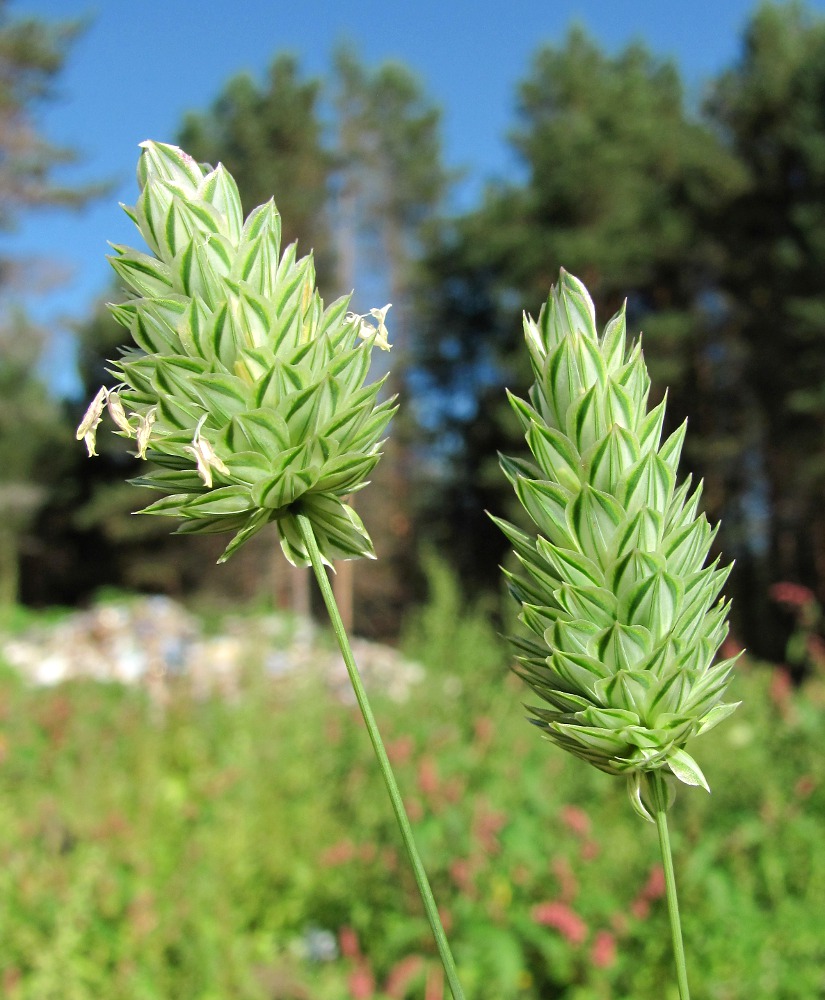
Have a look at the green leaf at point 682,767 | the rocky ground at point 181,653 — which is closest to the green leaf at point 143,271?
the green leaf at point 682,767

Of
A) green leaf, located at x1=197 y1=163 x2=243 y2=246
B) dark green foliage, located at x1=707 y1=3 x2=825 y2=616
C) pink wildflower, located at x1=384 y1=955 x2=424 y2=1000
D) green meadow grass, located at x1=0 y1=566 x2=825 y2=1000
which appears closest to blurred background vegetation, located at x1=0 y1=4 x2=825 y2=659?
dark green foliage, located at x1=707 y1=3 x2=825 y2=616

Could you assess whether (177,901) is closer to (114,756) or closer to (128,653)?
(114,756)

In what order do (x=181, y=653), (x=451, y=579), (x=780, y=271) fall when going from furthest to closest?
(x=780, y=271) < (x=181, y=653) < (x=451, y=579)

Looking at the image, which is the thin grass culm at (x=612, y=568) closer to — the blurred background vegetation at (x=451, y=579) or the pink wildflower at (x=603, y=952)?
the blurred background vegetation at (x=451, y=579)

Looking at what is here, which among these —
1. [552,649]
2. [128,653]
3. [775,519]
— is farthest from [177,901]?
[775,519]

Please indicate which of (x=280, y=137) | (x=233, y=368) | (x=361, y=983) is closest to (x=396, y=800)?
(x=233, y=368)

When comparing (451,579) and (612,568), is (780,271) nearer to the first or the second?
(451,579)
